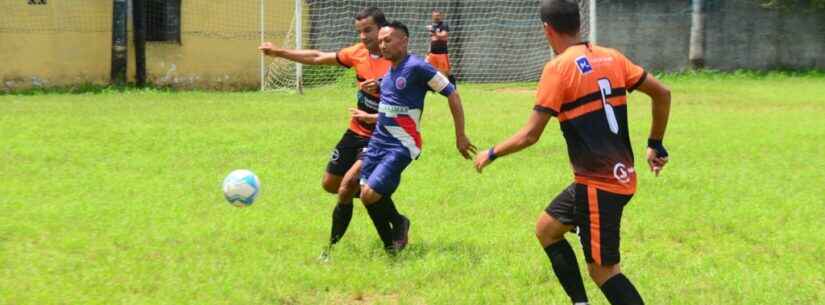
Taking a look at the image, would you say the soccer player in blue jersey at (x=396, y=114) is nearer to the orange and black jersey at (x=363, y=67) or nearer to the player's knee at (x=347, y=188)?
the player's knee at (x=347, y=188)

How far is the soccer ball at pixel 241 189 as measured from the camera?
8281mm

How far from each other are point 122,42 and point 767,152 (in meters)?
15.5

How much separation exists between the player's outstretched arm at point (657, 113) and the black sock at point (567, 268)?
0.66 meters

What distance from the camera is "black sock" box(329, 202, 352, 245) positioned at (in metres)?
8.58

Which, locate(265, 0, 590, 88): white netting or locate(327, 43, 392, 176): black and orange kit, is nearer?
locate(327, 43, 392, 176): black and orange kit

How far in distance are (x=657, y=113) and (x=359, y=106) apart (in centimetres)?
332

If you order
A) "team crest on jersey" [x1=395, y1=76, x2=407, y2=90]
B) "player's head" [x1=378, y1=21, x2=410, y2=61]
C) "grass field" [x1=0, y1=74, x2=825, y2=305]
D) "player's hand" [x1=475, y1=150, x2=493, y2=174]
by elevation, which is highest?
"player's head" [x1=378, y1=21, x2=410, y2=61]

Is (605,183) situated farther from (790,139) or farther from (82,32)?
(82,32)

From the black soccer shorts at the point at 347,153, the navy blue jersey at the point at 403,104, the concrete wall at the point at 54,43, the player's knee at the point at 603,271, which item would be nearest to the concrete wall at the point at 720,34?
the concrete wall at the point at 54,43

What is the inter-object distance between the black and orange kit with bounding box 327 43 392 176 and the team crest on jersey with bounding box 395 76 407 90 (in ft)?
2.24

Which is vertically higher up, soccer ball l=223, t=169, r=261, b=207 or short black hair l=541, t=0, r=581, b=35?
short black hair l=541, t=0, r=581, b=35

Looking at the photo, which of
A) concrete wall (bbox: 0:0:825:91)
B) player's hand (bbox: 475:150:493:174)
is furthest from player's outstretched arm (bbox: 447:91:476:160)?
concrete wall (bbox: 0:0:825:91)

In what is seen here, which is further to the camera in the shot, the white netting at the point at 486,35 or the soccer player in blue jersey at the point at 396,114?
the white netting at the point at 486,35

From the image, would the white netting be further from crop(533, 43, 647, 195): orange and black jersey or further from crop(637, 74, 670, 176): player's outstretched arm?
crop(533, 43, 647, 195): orange and black jersey
